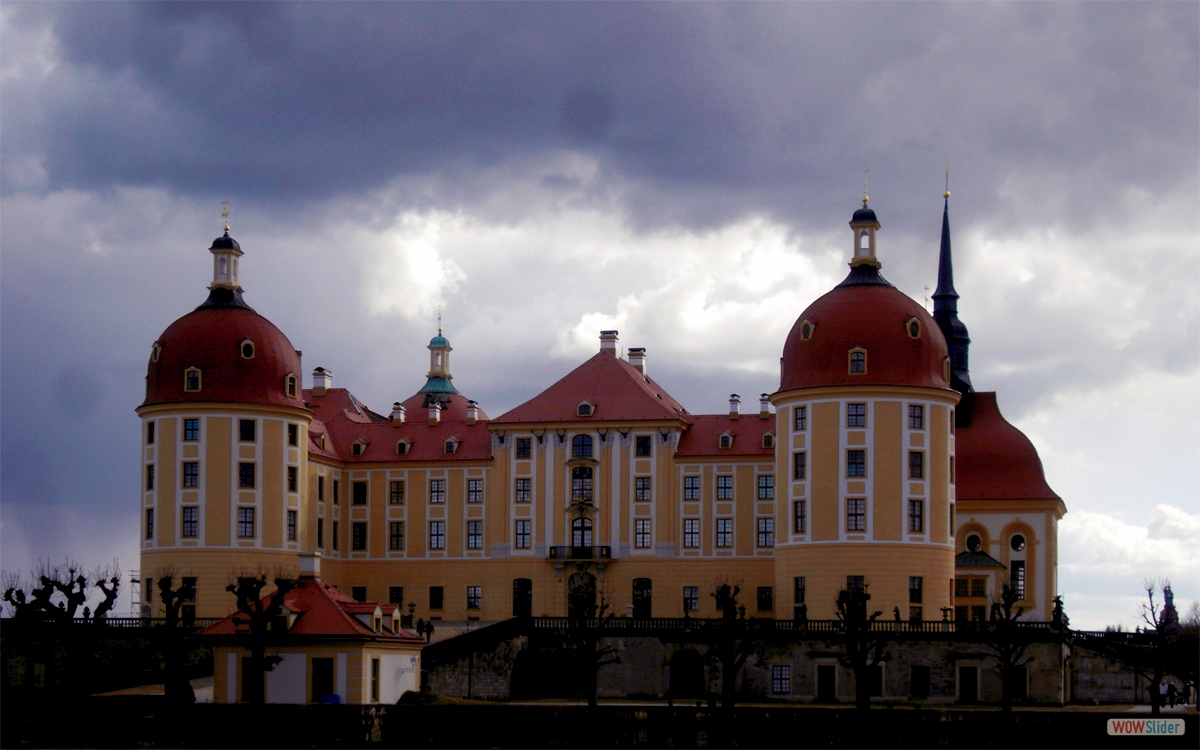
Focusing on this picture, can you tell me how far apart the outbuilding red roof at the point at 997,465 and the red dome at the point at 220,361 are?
2916 centimetres

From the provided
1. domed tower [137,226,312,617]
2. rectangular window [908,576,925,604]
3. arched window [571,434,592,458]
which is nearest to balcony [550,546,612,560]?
arched window [571,434,592,458]

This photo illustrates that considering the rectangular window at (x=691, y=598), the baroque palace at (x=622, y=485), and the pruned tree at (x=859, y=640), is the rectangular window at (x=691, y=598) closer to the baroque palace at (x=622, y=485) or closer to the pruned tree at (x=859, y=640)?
the baroque palace at (x=622, y=485)

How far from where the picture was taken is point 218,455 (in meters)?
85.1

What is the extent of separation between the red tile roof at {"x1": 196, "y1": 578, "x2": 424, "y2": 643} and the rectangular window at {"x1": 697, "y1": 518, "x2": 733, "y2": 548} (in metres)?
24.9

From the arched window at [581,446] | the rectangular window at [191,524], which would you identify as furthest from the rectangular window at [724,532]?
the rectangular window at [191,524]

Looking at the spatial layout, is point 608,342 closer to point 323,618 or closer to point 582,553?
point 582,553

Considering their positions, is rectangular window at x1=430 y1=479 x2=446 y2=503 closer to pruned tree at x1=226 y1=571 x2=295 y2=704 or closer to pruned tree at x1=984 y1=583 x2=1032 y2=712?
pruned tree at x1=226 y1=571 x2=295 y2=704

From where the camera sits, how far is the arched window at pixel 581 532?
8894 centimetres

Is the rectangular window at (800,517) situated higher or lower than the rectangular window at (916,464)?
lower

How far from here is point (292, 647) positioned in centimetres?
6241

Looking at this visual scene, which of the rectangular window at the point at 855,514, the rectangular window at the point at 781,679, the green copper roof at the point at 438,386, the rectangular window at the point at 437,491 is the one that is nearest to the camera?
the rectangular window at the point at 781,679

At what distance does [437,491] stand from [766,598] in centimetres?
1598

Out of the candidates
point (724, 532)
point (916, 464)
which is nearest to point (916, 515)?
point (916, 464)

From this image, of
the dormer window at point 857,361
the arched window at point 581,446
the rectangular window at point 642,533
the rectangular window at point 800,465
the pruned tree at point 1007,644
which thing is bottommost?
the pruned tree at point 1007,644
